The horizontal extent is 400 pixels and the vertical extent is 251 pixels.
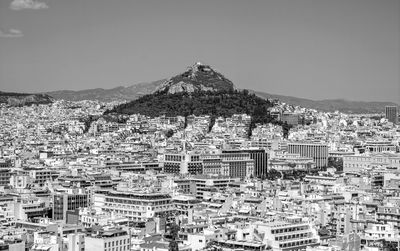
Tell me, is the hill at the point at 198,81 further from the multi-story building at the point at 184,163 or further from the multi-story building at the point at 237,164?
the multi-story building at the point at 184,163

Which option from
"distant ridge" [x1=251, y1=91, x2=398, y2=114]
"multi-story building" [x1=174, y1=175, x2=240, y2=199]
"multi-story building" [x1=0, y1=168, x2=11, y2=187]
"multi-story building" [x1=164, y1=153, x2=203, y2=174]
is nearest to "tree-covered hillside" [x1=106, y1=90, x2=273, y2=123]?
"multi-story building" [x1=164, y1=153, x2=203, y2=174]

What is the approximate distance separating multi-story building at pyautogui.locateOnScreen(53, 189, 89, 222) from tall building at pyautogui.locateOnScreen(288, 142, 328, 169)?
2934cm

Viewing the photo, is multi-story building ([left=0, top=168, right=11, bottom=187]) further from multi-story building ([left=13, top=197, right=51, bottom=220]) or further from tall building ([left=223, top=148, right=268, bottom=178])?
tall building ([left=223, top=148, right=268, bottom=178])

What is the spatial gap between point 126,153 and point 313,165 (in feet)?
41.6

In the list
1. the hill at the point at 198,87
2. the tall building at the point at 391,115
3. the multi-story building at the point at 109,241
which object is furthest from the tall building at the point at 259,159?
the tall building at the point at 391,115

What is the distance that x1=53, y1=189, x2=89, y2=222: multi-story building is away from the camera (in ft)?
125

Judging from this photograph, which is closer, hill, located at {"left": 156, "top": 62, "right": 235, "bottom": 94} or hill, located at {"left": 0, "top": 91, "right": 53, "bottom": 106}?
hill, located at {"left": 156, "top": 62, "right": 235, "bottom": 94}

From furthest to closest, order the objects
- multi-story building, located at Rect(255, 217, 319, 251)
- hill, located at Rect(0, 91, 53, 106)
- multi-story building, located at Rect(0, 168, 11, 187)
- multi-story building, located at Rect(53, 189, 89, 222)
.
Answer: hill, located at Rect(0, 91, 53, 106), multi-story building, located at Rect(0, 168, 11, 187), multi-story building, located at Rect(53, 189, 89, 222), multi-story building, located at Rect(255, 217, 319, 251)

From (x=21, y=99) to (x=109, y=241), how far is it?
119 metres

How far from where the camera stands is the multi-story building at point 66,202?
125 ft

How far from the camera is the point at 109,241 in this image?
27.1 m

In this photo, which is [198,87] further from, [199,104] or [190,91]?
[199,104]

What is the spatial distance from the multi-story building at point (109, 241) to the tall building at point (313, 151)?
129ft

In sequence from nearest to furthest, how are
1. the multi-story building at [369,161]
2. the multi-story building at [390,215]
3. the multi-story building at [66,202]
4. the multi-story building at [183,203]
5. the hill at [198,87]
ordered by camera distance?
the multi-story building at [390,215] → the multi-story building at [183,203] → the multi-story building at [66,202] → the multi-story building at [369,161] → the hill at [198,87]
